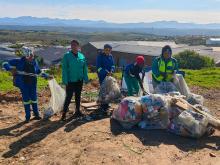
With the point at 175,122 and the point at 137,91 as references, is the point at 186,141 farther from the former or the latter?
the point at 137,91

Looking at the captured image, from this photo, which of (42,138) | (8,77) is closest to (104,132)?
(42,138)

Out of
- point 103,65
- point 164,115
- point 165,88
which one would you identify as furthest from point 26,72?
point 165,88

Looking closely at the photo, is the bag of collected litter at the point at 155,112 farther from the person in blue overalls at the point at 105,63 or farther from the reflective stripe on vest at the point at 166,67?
the person in blue overalls at the point at 105,63

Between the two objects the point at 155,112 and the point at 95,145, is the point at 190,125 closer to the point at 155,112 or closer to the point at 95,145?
the point at 155,112

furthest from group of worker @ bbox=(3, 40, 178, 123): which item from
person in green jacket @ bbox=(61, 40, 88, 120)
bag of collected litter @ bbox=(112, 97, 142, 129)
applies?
bag of collected litter @ bbox=(112, 97, 142, 129)

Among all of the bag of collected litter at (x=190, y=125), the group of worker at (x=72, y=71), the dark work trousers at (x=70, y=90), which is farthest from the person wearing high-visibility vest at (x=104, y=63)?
the bag of collected litter at (x=190, y=125)

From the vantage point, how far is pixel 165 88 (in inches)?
324

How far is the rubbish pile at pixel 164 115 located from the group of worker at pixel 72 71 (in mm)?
1118

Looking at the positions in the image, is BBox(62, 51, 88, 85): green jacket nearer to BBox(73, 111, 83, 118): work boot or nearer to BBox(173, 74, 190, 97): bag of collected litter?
BBox(73, 111, 83, 118): work boot

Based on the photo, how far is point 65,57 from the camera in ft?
24.7

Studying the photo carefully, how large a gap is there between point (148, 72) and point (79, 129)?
3749 mm

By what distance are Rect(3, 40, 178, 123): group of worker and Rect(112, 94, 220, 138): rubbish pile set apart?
1118mm

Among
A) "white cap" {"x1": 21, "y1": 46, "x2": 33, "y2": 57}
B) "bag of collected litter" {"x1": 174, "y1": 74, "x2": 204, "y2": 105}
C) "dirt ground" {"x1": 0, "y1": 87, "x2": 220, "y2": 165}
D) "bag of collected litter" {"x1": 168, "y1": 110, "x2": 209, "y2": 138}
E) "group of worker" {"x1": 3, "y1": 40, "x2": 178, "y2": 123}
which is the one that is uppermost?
"white cap" {"x1": 21, "y1": 46, "x2": 33, "y2": 57}

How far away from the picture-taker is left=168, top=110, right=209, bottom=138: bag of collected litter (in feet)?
21.5
